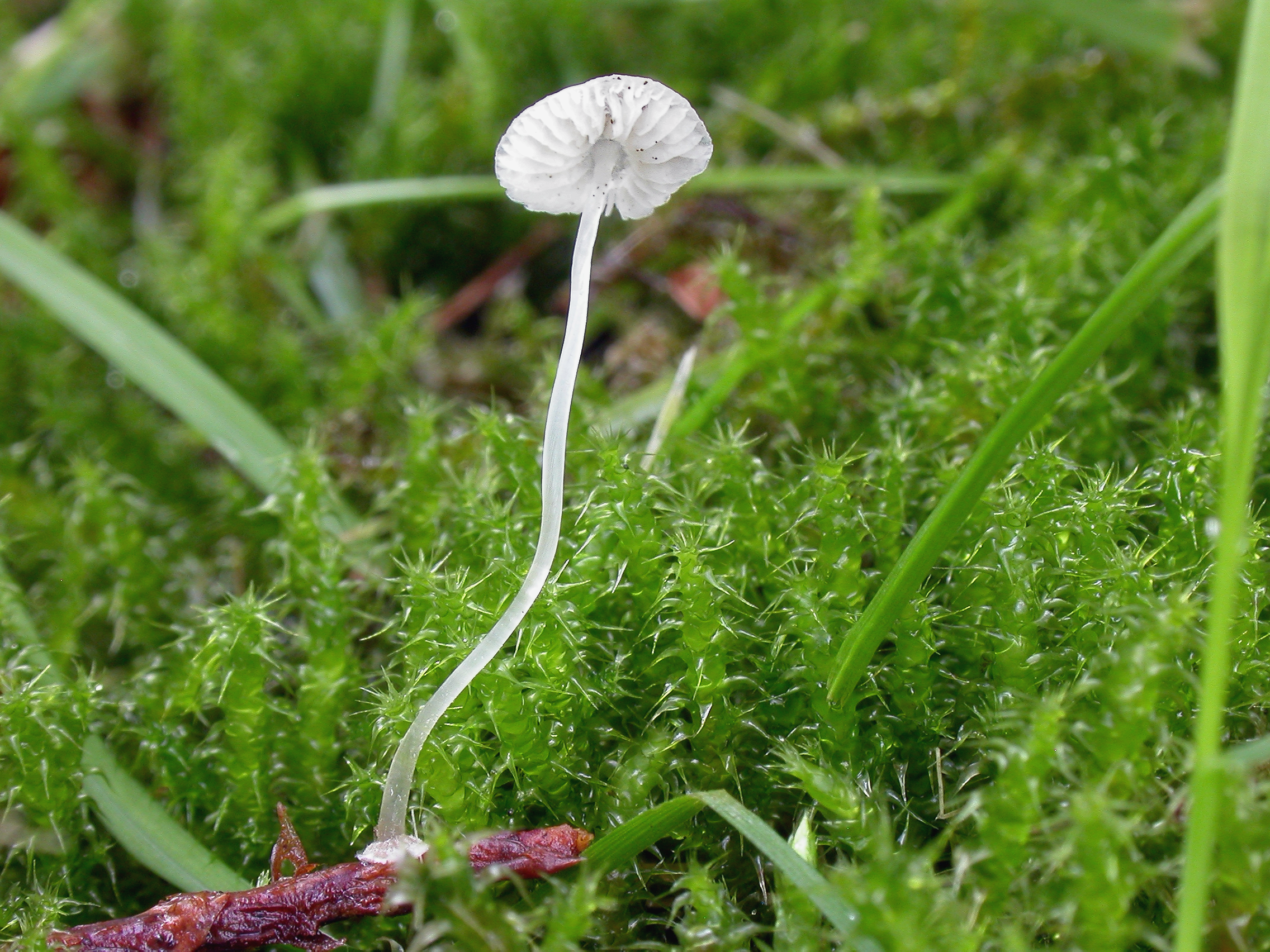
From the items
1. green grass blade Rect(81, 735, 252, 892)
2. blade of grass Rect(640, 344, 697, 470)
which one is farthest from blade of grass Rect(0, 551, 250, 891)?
blade of grass Rect(640, 344, 697, 470)

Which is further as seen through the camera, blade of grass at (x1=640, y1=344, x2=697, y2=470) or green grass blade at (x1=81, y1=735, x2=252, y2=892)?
blade of grass at (x1=640, y1=344, x2=697, y2=470)

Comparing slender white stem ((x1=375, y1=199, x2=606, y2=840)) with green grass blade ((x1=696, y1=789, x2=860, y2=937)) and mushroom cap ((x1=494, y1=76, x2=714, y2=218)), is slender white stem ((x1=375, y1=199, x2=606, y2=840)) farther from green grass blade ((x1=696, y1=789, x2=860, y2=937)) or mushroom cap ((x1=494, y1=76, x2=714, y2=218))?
green grass blade ((x1=696, y1=789, x2=860, y2=937))

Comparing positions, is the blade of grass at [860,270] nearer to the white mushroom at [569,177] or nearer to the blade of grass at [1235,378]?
the white mushroom at [569,177]

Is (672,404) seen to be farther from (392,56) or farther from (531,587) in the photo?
(392,56)

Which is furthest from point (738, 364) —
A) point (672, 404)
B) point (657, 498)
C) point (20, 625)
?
point (20, 625)

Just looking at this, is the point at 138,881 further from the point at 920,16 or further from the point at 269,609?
the point at 920,16

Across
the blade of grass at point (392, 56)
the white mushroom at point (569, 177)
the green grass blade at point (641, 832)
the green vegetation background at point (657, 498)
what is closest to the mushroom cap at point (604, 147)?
the white mushroom at point (569, 177)
